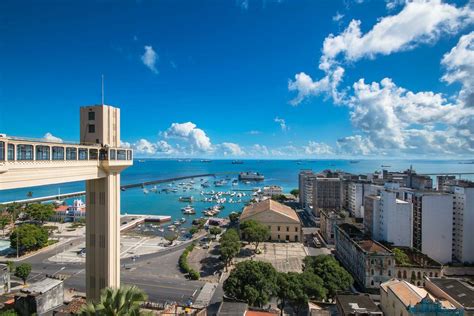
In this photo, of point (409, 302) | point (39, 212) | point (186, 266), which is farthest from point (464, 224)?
point (39, 212)

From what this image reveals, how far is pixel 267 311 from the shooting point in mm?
22281

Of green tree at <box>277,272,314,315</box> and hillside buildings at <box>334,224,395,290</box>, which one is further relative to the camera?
hillside buildings at <box>334,224,395,290</box>

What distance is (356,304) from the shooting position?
79.4 ft

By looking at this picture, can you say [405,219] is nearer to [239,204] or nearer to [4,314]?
[4,314]

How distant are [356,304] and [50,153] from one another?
25.2 metres

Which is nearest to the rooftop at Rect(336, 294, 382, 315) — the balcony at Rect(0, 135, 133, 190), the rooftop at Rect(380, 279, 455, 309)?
the rooftop at Rect(380, 279, 455, 309)

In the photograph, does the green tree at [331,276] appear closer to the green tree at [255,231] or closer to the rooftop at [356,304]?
the rooftop at [356,304]

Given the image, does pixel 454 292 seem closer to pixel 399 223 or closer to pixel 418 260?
pixel 418 260

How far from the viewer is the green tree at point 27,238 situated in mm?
45438

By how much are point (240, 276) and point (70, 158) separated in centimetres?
1952

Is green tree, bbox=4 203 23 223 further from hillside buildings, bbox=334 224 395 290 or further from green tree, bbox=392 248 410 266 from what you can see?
green tree, bbox=392 248 410 266

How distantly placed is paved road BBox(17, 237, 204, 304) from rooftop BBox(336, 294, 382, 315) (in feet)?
52.0

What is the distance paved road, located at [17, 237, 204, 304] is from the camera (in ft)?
107

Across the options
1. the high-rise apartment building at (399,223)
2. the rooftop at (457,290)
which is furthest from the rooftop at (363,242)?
the rooftop at (457,290)
